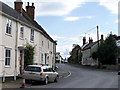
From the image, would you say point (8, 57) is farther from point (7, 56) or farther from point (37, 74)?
point (37, 74)

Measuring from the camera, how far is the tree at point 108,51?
58.3 m

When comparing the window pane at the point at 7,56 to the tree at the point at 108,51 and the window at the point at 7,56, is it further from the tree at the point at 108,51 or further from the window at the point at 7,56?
the tree at the point at 108,51

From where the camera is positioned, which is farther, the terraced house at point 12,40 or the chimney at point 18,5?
the chimney at point 18,5

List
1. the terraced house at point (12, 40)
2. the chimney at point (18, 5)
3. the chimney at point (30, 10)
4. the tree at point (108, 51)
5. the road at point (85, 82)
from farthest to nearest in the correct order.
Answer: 1. the tree at point (108, 51)
2. the chimney at point (30, 10)
3. the chimney at point (18, 5)
4. the terraced house at point (12, 40)
5. the road at point (85, 82)

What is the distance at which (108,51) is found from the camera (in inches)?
2296

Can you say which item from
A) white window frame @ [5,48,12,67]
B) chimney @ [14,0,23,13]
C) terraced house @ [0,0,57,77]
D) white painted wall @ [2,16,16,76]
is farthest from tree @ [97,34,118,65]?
white window frame @ [5,48,12,67]

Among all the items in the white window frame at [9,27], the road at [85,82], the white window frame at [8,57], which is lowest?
the road at [85,82]

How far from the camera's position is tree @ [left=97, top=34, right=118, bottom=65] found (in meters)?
58.3

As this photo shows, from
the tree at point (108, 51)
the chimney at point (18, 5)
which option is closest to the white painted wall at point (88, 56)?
the tree at point (108, 51)

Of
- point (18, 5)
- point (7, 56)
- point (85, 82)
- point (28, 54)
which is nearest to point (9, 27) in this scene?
point (7, 56)

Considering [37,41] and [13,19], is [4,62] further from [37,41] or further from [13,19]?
[37,41]

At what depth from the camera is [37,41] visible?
33.9 metres

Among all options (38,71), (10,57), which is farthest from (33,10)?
(38,71)

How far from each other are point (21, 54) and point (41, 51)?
29.0 feet
